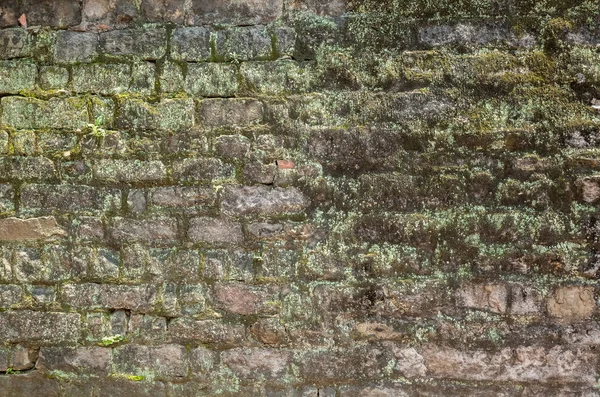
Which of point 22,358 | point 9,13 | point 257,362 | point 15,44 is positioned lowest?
point 22,358

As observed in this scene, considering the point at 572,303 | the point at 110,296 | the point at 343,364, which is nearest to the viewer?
the point at 572,303

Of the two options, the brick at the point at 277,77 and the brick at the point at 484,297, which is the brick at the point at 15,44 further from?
the brick at the point at 484,297

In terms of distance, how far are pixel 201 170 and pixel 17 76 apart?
110 centimetres

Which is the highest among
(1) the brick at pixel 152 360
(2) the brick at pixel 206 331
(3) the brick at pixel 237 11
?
(3) the brick at pixel 237 11

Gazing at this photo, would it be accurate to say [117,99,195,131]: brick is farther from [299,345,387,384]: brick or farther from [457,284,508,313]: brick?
Result: [457,284,508,313]: brick

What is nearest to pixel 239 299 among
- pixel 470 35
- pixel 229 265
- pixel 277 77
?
pixel 229 265

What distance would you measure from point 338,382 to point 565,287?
118 centimetres

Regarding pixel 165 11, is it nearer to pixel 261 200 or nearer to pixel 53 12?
pixel 53 12

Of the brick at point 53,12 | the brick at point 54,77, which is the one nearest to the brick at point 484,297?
the brick at point 54,77

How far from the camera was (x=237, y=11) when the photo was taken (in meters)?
2.70

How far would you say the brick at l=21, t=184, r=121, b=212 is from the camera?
2.72m

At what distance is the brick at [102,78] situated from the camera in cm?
273

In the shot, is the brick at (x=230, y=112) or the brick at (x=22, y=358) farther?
the brick at (x=22, y=358)

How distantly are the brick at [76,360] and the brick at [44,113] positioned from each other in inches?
45.4
